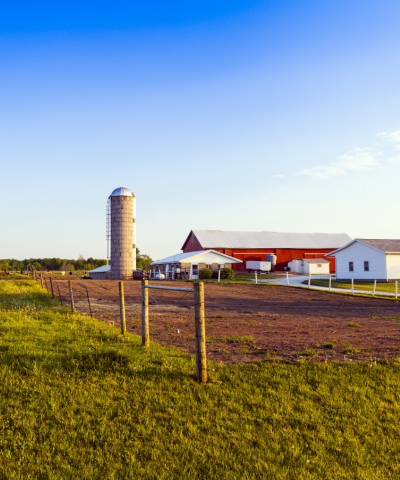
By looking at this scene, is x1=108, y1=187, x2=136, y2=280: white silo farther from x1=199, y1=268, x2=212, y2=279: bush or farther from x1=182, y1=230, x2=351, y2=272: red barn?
x1=199, y1=268, x2=212, y2=279: bush

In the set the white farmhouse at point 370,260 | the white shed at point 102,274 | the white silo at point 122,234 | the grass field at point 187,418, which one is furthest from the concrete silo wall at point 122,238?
the grass field at point 187,418

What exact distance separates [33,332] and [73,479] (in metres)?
7.46

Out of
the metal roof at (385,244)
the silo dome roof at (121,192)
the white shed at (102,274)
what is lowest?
the white shed at (102,274)

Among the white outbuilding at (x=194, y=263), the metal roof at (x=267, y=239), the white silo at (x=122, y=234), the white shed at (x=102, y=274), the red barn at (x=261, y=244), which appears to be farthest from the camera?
the metal roof at (x=267, y=239)

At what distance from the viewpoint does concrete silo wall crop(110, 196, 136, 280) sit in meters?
68.6

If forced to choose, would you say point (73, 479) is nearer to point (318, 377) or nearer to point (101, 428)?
point (101, 428)

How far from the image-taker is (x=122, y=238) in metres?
68.9

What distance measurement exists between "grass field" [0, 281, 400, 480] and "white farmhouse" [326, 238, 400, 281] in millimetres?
42631

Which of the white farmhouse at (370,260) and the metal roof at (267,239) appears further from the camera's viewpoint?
the metal roof at (267,239)

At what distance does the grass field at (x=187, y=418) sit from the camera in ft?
16.2

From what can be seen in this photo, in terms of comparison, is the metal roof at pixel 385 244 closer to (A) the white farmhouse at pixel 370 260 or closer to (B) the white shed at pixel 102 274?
(A) the white farmhouse at pixel 370 260

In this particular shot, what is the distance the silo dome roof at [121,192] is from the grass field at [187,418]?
62.6m

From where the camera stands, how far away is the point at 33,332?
37.3ft

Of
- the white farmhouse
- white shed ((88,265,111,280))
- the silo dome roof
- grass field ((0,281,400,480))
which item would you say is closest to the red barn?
the silo dome roof
